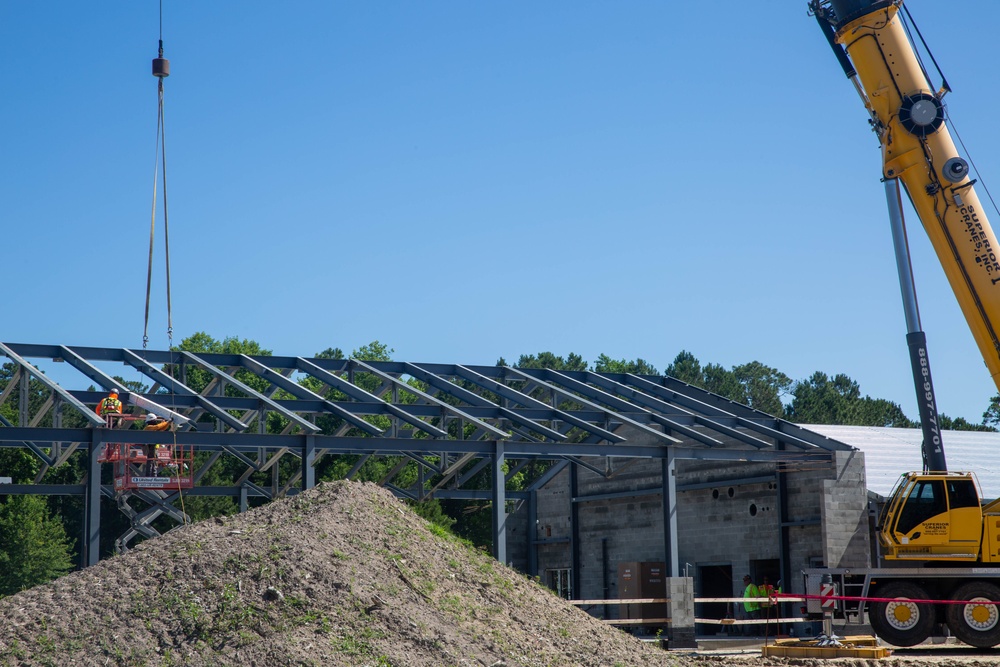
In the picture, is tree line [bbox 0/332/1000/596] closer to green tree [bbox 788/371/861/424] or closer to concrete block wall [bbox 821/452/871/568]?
green tree [bbox 788/371/861/424]

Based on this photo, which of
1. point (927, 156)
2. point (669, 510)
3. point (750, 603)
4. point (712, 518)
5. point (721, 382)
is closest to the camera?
point (927, 156)

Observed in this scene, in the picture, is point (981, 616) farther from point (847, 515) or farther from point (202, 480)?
point (202, 480)

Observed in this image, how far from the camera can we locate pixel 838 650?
18.8 m

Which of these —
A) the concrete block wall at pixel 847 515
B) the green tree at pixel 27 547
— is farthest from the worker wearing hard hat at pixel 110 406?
the green tree at pixel 27 547

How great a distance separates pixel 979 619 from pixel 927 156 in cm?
Answer: 820

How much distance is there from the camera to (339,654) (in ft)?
40.2

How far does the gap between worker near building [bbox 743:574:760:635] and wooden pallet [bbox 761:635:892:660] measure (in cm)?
556

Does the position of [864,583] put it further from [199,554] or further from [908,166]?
[199,554]

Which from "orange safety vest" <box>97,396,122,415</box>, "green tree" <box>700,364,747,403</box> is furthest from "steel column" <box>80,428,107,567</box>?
"green tree" <box>700,364,747,403</box>

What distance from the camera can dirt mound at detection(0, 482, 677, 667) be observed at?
12438 millimetres

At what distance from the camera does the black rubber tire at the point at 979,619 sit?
66.1 feet

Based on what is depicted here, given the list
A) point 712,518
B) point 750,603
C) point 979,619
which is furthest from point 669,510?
point 979,619

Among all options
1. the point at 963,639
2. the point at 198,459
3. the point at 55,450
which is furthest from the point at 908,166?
the point at 198,459

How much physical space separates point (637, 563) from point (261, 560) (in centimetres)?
1809
